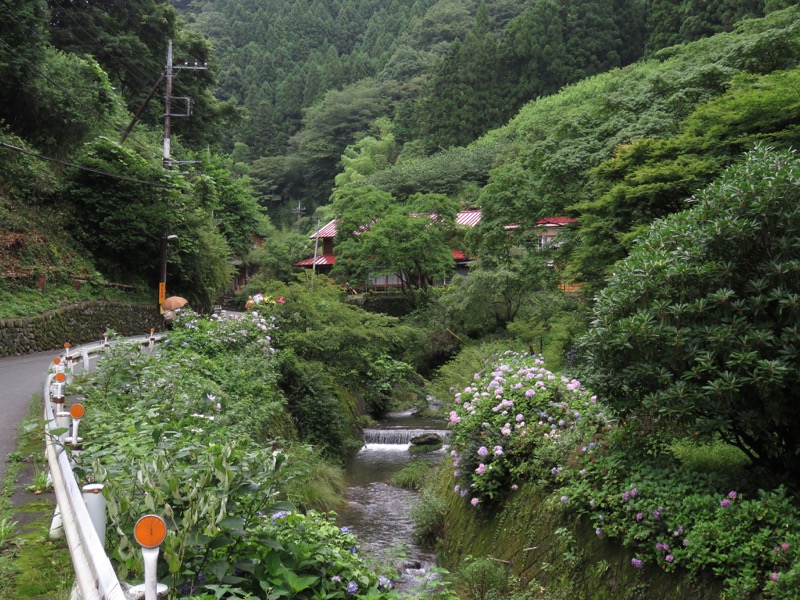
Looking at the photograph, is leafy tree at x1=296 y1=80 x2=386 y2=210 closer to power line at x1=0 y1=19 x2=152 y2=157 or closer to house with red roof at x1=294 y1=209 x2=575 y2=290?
house with red roof at x1=294 y1=209 x2=575 y2=290

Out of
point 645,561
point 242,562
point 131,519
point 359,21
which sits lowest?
point 645,561

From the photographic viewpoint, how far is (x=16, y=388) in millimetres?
13547

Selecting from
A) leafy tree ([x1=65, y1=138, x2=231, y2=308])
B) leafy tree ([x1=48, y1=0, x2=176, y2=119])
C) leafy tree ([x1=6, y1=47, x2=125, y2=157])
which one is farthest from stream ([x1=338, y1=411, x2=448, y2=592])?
leafy tree ([x1=48, y1=0, x2=176, y2=119])

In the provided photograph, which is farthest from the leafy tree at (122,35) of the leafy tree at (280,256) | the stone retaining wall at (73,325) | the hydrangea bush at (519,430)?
the hydrangea bush at (519,430)

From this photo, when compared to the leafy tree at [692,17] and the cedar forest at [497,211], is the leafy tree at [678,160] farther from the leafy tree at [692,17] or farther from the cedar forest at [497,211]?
the leafy tree at [692,17]

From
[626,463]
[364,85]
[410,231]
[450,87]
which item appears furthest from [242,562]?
[364,85]

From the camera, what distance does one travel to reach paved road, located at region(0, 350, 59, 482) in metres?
8.95

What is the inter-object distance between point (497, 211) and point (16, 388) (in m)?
14.0

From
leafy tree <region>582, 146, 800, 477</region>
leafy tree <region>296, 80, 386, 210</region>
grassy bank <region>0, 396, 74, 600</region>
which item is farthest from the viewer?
leafy tree <region>296, 80, 386, 210</region>

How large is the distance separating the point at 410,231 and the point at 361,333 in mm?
18105

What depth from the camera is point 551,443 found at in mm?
9156

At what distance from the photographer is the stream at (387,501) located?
9.94 m

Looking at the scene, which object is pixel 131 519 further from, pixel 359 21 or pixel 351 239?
pixel 359 21

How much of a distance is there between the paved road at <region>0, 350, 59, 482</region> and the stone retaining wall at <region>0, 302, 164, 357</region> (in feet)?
1.61
